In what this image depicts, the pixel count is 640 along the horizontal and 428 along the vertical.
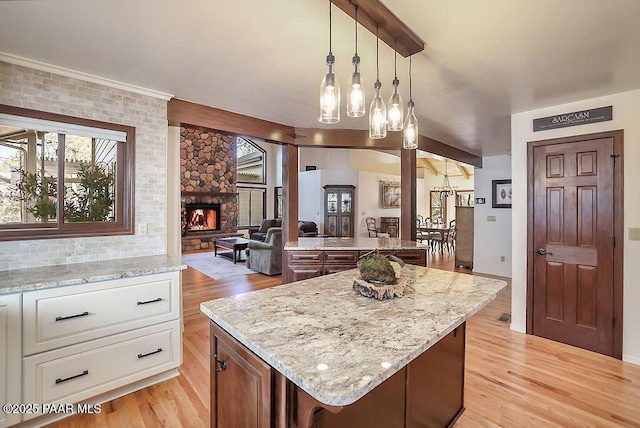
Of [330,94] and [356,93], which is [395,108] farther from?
[330,94]

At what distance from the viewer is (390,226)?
9609 mm

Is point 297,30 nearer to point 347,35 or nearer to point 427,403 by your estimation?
point 347,35

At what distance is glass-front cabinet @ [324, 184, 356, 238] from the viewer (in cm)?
920

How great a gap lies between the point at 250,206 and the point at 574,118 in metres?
9.61

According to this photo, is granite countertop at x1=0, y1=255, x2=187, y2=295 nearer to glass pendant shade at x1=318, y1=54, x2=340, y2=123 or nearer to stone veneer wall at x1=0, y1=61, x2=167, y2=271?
stone veneer wall at x1=0, y1=61, x2=167, y2=271

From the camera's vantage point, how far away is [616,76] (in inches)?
91.9

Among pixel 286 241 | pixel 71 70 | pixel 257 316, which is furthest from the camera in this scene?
Result: pixel 286 241

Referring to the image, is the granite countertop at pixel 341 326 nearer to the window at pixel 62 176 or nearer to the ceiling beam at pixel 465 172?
the window at pixel 62 176

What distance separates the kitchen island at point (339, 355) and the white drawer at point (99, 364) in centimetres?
106

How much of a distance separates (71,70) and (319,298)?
2.46 meters

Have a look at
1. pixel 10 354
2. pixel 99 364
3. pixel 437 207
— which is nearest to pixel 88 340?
pixel 99 364

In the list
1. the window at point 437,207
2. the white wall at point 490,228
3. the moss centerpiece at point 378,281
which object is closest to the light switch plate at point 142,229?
the moss centerpiece at point 378,281

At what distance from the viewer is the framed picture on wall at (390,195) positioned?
10023mm

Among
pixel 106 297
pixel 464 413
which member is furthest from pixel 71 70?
pixel 464 413
